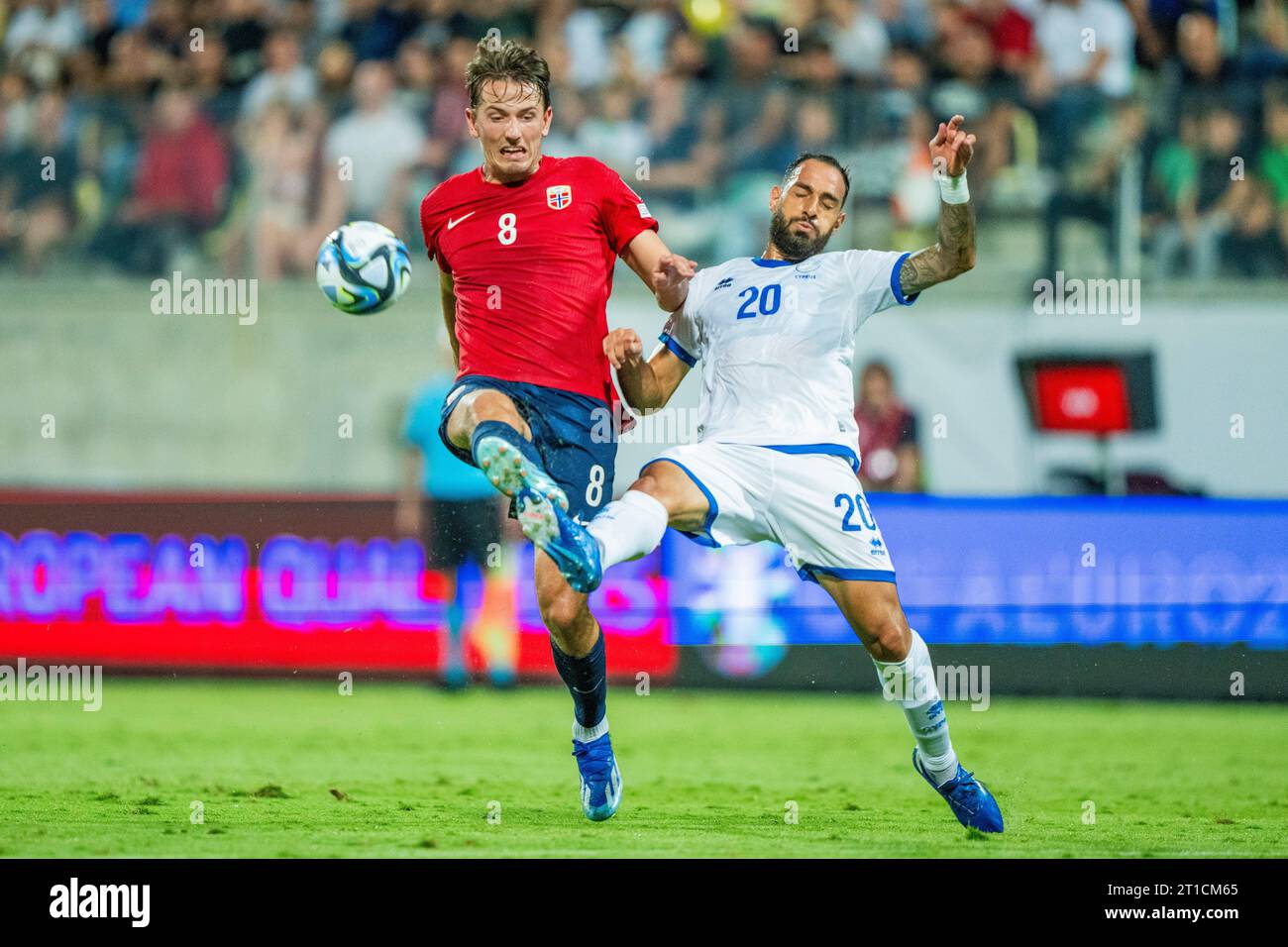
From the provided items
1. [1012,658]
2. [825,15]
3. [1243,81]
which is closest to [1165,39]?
[1243,81]

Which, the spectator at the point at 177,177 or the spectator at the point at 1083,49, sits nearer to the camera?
the spectator at the point at 177,177

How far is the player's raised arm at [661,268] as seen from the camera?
20.7 feet

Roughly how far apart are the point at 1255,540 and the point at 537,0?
6821mm

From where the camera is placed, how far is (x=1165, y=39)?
13234 millimetres

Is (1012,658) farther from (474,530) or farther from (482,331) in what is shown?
(482,331)

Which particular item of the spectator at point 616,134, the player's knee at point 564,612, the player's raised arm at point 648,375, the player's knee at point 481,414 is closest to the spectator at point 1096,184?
the spectator at point 616,134

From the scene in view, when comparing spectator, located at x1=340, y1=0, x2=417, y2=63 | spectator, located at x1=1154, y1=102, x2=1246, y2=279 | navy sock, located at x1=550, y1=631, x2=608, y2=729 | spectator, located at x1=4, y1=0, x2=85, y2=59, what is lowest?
navy sock, located at x1=550, y1=631, x2=608, y2=729

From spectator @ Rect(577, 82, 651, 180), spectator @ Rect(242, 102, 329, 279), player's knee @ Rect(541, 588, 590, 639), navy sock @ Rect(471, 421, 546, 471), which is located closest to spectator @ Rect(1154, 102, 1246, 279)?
spectator @ Rect(577, 82, 651, 180)

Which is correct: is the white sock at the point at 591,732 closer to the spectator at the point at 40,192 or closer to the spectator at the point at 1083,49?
the spectator at the point at 1083,49

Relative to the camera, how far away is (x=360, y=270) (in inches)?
265

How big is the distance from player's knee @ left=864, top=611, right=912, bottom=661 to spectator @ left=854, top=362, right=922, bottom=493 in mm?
5038

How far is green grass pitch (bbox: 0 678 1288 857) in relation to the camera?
239 inches

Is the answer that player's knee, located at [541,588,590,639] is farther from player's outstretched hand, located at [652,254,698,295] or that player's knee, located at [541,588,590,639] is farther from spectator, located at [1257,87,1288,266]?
spectator, located at [1257,87,1288,266]
